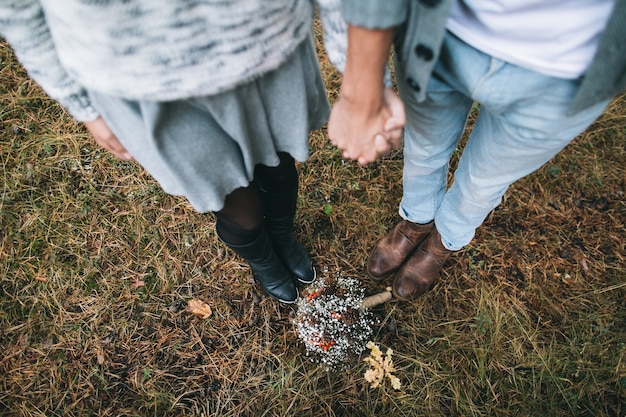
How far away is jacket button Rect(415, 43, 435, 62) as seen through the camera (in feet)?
2.77

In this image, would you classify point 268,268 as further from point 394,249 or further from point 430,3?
point 430,3

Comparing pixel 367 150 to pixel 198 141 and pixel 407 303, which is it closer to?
pixel 198 141

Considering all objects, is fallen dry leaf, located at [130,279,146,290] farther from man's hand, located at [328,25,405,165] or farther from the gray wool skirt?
man's hand, located at [328,25,405,165]

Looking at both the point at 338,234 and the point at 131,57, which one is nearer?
the point at 131,57

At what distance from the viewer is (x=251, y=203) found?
126 centimetres

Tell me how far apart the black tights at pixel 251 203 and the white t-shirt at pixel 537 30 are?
0.63 meters

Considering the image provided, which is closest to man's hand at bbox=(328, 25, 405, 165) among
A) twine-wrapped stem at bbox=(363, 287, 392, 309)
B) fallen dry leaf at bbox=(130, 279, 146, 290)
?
twine-wrapped stem at bbox=(363, 287, 392, 309)

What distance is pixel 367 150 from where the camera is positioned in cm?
97

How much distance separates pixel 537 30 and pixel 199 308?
5.59ft

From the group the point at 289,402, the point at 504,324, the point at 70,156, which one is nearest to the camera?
the point at 289,402

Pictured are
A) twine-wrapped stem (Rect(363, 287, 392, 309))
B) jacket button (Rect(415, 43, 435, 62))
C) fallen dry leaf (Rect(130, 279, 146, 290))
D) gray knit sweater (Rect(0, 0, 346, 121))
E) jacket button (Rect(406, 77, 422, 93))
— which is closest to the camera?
gray knit sweater (Rect(0, 0, 346, 121))

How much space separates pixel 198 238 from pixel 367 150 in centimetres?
134

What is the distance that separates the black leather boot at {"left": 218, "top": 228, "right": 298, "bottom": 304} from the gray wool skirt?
0.40 meters

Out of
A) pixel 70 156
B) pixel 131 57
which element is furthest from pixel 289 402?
pixel 70 156
